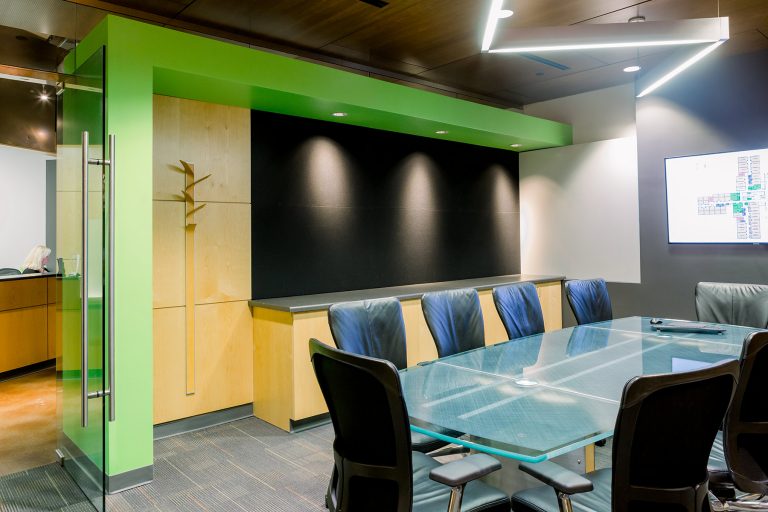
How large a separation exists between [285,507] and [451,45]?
4027 mm

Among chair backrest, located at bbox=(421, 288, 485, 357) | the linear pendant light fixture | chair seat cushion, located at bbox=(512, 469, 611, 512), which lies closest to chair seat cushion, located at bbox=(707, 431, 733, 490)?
chair seat cushion, located at bbox=(512, 469, 611, 512)

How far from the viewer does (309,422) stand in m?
4.32

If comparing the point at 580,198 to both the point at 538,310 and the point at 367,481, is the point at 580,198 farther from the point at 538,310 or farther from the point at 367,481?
→ the point at 367,481

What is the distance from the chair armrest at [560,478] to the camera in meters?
1.70

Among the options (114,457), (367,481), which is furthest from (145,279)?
(367,481)

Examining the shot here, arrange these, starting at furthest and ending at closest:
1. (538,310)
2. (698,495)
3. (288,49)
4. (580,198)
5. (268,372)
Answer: (580,198), (288,49), (268,372), (538,310), (698,495)

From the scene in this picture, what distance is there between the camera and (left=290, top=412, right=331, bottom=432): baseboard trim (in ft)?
13.8

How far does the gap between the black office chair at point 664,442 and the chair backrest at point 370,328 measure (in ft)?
4.37

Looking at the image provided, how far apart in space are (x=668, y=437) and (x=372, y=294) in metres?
3.58

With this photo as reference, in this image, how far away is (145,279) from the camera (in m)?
3.36

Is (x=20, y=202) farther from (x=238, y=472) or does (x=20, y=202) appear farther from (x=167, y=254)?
(x=238, y=472)

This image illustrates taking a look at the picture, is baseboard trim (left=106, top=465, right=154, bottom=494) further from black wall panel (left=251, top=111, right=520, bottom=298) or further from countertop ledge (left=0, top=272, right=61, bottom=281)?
countertop ledge (left=0, top=272, right=61, bottom=281)

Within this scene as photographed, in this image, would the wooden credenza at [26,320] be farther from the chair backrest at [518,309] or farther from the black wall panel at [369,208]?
the chair backrest at [518,309]

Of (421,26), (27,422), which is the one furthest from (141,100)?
(27,422)
